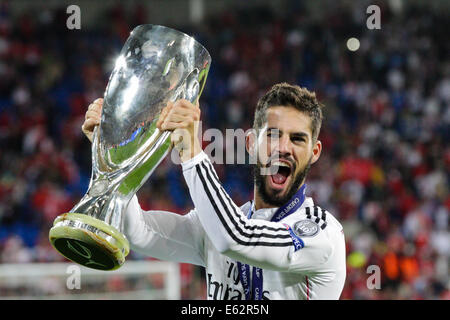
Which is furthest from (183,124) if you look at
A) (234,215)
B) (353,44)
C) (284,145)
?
(353,44)

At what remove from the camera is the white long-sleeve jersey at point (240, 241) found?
1855 mm

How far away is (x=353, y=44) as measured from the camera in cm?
1220

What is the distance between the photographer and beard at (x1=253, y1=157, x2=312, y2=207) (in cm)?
221

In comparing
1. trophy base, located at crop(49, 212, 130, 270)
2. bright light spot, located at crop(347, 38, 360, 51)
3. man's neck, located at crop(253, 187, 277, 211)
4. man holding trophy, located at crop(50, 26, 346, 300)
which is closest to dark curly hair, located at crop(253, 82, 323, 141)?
man holding trophy, located at crop(50, 26, 346, 300)

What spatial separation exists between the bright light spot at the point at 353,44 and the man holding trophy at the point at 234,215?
10.1 m

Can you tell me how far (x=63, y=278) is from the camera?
20.7 feet

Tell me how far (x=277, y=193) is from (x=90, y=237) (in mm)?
767

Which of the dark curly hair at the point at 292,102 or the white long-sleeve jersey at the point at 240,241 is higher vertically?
the dark curly hair at the point at 292,102

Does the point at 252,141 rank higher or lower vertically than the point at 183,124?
higher

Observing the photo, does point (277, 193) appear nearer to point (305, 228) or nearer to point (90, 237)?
point (305, 228)

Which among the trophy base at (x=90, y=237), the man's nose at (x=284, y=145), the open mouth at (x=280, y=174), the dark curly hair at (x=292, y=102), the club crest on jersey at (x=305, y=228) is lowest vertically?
the trophy base at (x=90, y=237)

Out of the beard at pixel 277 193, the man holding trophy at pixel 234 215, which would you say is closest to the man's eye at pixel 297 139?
the man holding trophy at pixel 234 215

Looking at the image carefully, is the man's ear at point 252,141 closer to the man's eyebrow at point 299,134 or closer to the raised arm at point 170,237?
the man's eyebrow at point 299,134

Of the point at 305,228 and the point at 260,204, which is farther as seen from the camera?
the point at 260,204
